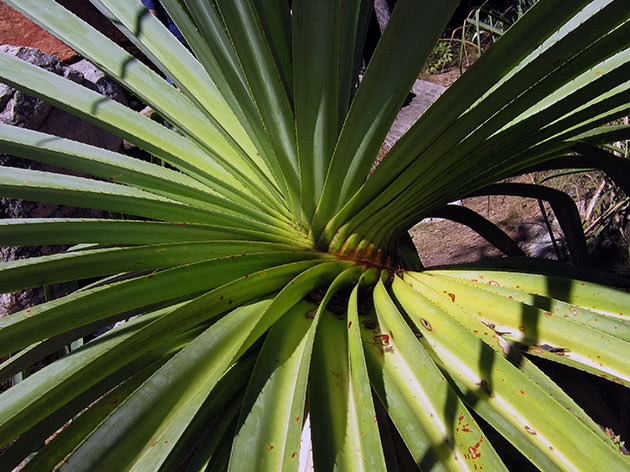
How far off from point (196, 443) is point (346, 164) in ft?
1.72

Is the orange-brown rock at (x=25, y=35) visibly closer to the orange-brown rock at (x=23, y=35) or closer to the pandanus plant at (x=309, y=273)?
the orange-brown rock at (x=23, y=35)

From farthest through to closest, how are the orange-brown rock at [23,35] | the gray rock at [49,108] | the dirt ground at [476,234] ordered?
the orange-brown rock at [23,35], the dirt ground at [476,234], the gray rock at [49,108]

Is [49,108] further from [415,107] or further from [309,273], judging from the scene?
[415,107]

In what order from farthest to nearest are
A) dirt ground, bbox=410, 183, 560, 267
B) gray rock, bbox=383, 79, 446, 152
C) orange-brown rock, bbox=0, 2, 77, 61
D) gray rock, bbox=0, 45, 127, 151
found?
gray rock, bbox=383, 79, 446, 152 → orange-brown rock, bbox=0, 2, 77, 61 → dirt ground, bbox=410, 183, 560, 267 → gray rock, bbox=0, 45, 127, 151

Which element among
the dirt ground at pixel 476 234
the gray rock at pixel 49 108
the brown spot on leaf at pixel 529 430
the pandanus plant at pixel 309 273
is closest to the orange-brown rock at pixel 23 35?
the gray rock at pixel 49 108

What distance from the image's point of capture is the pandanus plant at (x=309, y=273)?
652mm

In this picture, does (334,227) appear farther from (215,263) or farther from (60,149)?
(60,149)

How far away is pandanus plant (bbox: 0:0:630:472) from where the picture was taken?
652mm

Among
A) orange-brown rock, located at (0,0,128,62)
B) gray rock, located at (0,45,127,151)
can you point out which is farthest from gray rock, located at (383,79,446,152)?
orange-brown rock, located at (0,0,128,62)

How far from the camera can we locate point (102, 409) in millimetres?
786

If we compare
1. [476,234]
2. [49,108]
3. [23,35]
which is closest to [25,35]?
[23,35]

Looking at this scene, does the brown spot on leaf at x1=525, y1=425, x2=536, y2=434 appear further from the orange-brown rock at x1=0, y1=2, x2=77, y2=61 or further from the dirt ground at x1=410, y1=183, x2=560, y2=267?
the orange-brown rock at x1=0, y1=2, x2=77, y2=61

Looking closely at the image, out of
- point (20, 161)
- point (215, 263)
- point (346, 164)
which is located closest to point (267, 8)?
point (346, 164)

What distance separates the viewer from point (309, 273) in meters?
0.90
